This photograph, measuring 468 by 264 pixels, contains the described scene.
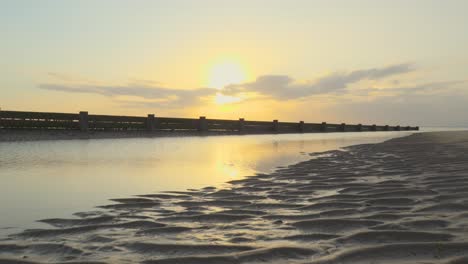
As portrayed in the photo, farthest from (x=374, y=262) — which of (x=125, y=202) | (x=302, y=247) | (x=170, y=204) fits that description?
(x=125, y=202)

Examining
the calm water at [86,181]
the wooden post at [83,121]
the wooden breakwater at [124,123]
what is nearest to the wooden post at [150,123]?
the wooden breakwater at [124,123]

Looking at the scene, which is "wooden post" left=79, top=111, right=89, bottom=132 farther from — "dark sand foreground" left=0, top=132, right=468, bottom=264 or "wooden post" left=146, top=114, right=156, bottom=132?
"dark sand foreground" left=0, top=132, right=468, bottom=264

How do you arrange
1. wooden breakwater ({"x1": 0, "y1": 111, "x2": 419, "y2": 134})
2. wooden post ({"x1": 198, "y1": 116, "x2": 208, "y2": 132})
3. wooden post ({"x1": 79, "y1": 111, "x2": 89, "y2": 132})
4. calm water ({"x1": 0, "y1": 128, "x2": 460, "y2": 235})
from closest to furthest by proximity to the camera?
1. calm water ({"x1": 0, "y1": 128, "x2": 460, "y2": 235})
2. wooden breakwater ({"x1": 0, "y1": 111, "x2": 419, "y2": 134})
3. wooden post ({"x1": 79, "y1": 111, "x2": 89, "y2": 132})
4. wooden post ({"x1": 198, "y1": 116, "x2": 208, "y2": 132})

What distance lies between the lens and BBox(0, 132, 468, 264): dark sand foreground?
227 centimetres

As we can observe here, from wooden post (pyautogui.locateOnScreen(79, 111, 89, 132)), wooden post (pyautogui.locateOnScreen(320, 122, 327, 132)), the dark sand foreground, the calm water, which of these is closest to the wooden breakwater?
wooden post (pyautogui.locateOnScreen(79, 111, 89, 132))

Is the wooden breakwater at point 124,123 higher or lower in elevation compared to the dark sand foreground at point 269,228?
higher

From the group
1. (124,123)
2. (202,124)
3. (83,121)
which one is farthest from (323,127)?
(83,121)

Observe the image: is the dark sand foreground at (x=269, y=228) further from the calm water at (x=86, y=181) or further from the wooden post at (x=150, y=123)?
the wooden post at (x=150, y=123)

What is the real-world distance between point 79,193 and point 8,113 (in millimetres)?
15447

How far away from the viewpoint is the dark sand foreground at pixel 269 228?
2273mm

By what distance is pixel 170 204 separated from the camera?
4.00 m

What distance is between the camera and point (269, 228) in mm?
2967

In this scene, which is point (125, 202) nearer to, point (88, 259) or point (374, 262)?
point (88, 259)

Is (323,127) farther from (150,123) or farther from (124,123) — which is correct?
(124,123)
